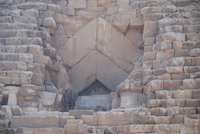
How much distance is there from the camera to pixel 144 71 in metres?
18.5

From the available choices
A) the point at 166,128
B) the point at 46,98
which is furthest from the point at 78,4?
the point at 166,128

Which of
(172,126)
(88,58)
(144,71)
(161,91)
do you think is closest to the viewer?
(172,126)

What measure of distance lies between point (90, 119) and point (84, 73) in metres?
4.98

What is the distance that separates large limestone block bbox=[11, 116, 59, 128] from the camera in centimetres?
1672

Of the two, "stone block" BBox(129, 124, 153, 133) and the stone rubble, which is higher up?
the stone rubble

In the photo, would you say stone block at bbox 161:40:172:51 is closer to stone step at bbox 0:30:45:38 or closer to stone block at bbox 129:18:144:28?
stone block at bbox 129:18:144:28

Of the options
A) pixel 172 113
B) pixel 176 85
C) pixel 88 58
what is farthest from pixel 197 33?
pixel 88 58

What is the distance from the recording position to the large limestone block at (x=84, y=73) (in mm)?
21391

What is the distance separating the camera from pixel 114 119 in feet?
55.0

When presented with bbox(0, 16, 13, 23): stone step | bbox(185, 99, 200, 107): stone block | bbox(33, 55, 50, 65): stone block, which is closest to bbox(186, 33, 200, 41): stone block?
bbox(185, 99, 200, 107): stone block

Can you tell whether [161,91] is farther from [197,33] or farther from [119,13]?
[119,13]

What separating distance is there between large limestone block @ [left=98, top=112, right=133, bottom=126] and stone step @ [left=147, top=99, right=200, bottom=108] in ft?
3.41

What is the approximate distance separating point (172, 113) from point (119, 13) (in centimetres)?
692

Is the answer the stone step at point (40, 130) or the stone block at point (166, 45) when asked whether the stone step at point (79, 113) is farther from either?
the stone block at point (166, 45)
